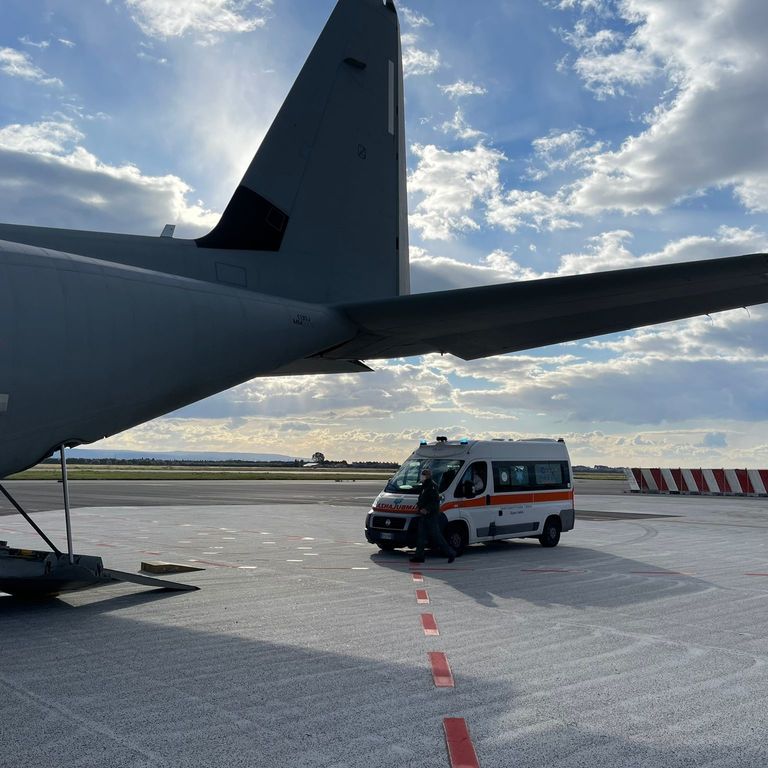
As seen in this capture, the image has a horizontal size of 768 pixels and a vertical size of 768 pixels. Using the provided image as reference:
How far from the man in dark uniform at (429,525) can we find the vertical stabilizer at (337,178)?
4485mm

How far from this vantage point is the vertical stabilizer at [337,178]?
9.88 m

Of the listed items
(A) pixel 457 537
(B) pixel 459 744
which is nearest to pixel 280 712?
(B) pixel 459 744

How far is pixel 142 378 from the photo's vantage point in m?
7.73

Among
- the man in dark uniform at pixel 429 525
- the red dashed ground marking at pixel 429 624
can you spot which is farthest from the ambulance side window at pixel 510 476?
the red dashed ground marking at pixel 429 624

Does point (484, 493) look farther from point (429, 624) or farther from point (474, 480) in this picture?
point (429, 624)

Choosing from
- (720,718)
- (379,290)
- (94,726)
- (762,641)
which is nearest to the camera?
(94,726)

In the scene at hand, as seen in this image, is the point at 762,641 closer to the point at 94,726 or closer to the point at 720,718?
the point at 720,718

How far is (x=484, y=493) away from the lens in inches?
642

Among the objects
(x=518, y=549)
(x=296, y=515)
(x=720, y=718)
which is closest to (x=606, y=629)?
(x=720, y=718)

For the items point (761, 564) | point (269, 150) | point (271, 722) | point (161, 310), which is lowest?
point (761, 564)

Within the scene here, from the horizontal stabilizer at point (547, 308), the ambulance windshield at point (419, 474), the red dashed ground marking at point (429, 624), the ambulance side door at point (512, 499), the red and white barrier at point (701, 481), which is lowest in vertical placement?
the red and white barrier at point (701, 481)

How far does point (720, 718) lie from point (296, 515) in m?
20.6

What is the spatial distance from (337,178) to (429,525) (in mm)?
7012

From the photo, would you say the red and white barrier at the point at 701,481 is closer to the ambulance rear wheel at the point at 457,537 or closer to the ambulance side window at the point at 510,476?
the ambulance side window at the point at 510,476
